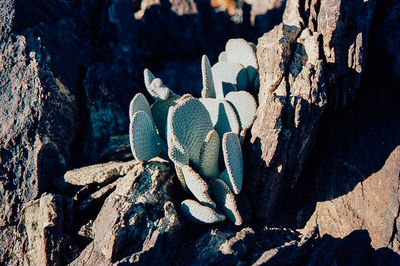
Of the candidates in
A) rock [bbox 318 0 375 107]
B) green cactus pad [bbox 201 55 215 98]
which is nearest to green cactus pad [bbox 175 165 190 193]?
green cactus pad [bbox 201 55 215 98]

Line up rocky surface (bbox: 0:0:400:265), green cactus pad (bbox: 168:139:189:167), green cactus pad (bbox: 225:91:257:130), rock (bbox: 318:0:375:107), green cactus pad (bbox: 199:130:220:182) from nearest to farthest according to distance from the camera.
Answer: green cactus pad (bbox: 168:139:189:167)
rocky surface (bbox: 0:0:400:265)
green cactus pad (bbox: 199:130:220:182)
rock (bbox: 318:0:375:107)
green cactus pad (bbox: 225:91:257:130)

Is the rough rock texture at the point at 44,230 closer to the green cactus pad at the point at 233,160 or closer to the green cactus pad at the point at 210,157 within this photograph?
the green cactus pad at the point at 210,157

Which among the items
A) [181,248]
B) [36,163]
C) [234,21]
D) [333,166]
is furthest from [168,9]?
[181,248]

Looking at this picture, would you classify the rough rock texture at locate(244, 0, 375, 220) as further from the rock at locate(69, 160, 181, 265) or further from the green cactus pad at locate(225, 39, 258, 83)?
the rock at locate(69, 160, 181, 265)

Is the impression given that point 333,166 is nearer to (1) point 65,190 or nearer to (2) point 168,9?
(1) point 65,190

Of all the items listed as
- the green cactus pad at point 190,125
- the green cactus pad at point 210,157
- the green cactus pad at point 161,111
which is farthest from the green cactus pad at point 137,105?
the green cactus pad at point 210,157
